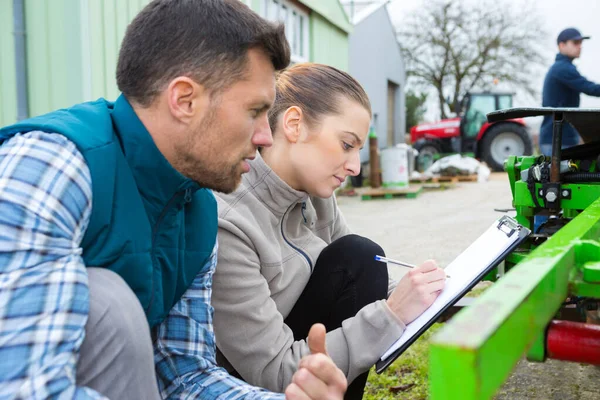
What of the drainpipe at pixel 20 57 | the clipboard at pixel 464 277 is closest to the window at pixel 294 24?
the drainpipe at pixel 20 57

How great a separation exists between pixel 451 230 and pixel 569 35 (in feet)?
7.46

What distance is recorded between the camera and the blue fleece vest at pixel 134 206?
3.52 feet

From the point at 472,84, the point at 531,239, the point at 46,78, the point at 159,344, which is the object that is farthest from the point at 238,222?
the point at 472,84

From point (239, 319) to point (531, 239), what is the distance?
106 cm

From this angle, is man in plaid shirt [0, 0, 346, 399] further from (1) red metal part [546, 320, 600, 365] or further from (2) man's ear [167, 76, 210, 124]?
(1) red metal part [546, 320, 600, 365]

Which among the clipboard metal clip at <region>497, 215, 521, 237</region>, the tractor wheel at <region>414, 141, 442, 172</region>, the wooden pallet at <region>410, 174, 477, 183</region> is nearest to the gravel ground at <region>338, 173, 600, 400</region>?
the wooden pallet at <region>410, 174, 477, 183</region>

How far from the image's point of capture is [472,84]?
24656 millimetres

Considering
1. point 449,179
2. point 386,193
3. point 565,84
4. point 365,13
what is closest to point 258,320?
point 565,84

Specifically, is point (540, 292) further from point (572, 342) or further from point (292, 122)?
point (292, 122)

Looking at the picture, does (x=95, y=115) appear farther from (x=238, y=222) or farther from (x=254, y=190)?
(x=254, y=190)

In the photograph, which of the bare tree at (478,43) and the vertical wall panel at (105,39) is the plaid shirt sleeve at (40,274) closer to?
the vertical wall panel at (105,39)

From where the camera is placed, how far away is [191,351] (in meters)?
1.39

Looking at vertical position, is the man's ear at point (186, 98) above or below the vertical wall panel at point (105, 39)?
below

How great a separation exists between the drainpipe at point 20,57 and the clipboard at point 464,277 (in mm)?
3395
